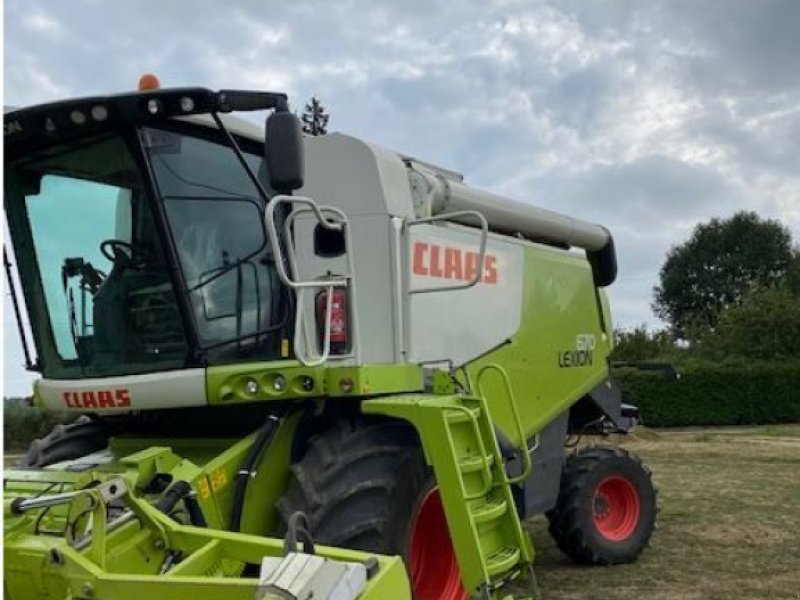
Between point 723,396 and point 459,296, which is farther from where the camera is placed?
point 723,396

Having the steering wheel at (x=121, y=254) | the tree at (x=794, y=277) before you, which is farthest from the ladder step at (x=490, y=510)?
the tree at (x=794, y=277)

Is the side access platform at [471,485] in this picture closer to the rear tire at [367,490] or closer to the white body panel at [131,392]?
the rear tire at [367,490]

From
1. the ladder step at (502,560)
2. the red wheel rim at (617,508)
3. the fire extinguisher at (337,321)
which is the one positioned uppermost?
the fire extinguisher at (337,321)

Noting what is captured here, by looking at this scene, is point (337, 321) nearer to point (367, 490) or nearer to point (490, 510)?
point (367, 490)

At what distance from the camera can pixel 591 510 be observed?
658 cm

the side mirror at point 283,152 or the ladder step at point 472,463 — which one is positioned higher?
the side mirror at point 283,152

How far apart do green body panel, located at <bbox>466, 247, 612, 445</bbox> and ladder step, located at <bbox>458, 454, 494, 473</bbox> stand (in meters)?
1.11

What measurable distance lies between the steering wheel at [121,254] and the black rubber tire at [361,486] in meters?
1.19

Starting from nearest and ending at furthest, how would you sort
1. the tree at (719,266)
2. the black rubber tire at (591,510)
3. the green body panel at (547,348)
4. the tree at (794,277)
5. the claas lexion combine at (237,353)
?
1. the claas lexion combine at (237,353)
2. the green body panel at (547,348)
3. the black rubber tire at (591,510)
4. the tree at (794,277)
5. the tree at (719,266)

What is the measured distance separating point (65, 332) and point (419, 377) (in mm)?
1812

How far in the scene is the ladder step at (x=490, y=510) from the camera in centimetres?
419

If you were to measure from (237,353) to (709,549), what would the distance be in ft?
15.3

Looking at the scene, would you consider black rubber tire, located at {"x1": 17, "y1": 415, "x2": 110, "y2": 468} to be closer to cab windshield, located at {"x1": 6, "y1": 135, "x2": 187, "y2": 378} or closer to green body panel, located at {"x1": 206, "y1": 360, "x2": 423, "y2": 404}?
cab windshield, located at {"x1": 6, "y1": 135, "x2": 187, "y2": 378}

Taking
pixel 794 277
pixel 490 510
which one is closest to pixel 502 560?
pixel 490 510
